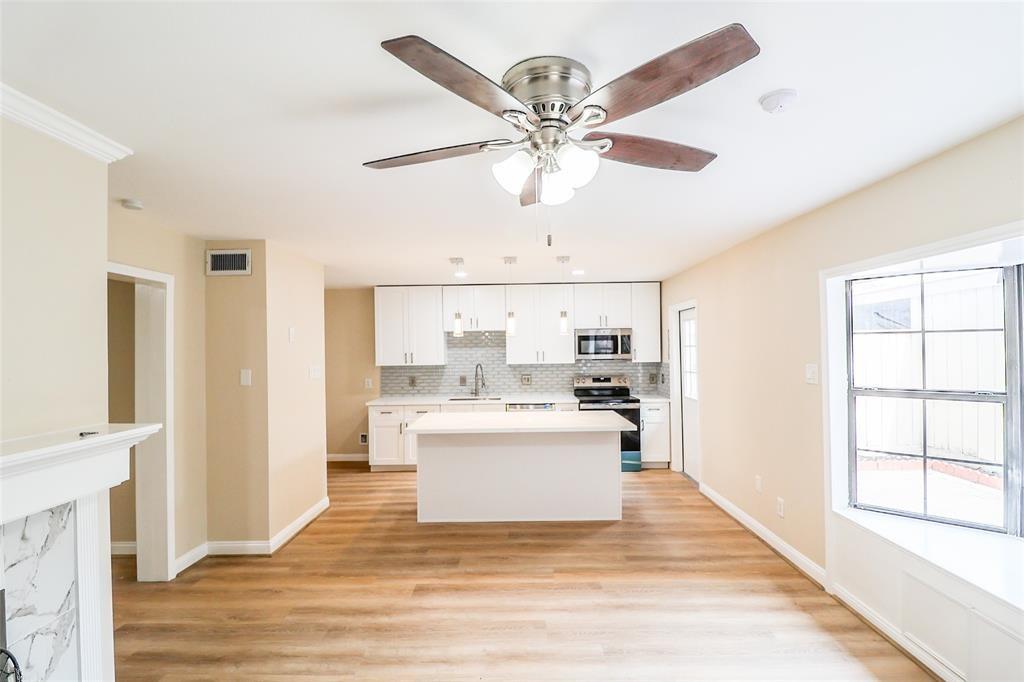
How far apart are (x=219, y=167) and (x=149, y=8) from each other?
113 centimetres

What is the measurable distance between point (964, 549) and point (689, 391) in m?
3.42

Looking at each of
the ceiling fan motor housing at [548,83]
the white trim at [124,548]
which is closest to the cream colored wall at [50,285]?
the ceiling fan motor housing at [548,83]

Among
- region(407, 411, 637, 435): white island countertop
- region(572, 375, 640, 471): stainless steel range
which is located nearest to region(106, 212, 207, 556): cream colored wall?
region(407, 411, 637, 435): white island countertop

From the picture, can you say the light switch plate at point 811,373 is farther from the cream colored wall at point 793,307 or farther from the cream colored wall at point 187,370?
the cream colored wall at point 187,370

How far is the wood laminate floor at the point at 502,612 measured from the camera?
2354mm

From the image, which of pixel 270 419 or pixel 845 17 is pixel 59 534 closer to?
pixel 270 419

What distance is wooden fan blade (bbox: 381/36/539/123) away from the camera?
104 cm

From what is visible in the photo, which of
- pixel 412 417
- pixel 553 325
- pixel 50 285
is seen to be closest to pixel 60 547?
pixel 50 285

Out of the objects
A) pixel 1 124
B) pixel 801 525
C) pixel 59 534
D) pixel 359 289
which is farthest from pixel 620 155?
pixel 359 289

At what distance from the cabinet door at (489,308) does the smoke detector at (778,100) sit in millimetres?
4730

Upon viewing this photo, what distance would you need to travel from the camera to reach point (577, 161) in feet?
4.67

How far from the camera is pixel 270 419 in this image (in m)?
3.75

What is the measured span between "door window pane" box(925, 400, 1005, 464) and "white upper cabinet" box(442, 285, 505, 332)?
447 cm

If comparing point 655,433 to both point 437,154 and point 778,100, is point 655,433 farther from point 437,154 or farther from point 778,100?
point 437,154
